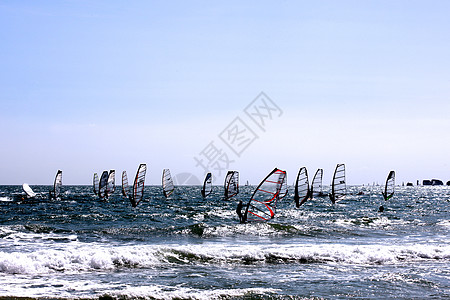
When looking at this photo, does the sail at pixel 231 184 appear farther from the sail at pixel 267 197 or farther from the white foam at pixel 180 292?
the white foam at pixel 180 292

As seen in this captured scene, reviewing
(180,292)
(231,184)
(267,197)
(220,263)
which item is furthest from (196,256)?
(231,184)

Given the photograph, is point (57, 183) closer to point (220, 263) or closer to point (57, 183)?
point (57, 183)

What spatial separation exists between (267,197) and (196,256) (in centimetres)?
624

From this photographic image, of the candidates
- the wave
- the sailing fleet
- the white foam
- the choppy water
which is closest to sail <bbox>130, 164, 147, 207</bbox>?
the sailing fleet

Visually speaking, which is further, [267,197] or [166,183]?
[166,183]

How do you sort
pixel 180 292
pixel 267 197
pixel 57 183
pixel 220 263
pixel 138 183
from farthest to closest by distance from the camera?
pixel 57 183
pixel 138 183
pixel 267 197
pixel 220 263
pixel 180 292

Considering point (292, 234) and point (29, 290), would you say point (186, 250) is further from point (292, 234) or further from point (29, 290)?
point (292, 234)

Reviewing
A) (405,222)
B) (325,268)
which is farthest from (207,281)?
(405,222)

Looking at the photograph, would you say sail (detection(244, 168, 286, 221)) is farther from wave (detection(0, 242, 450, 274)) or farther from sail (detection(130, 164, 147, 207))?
sail (detection(130, 164, 147, 207))

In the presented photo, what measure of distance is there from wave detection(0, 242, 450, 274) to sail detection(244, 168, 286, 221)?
8.39 ft

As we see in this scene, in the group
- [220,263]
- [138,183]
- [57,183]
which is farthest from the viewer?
[57,183]

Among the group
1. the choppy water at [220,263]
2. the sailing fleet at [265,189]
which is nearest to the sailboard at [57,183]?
the sailing fleet at [265,189]

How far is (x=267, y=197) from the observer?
1875 centimetres

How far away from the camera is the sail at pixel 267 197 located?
56.0 feet
